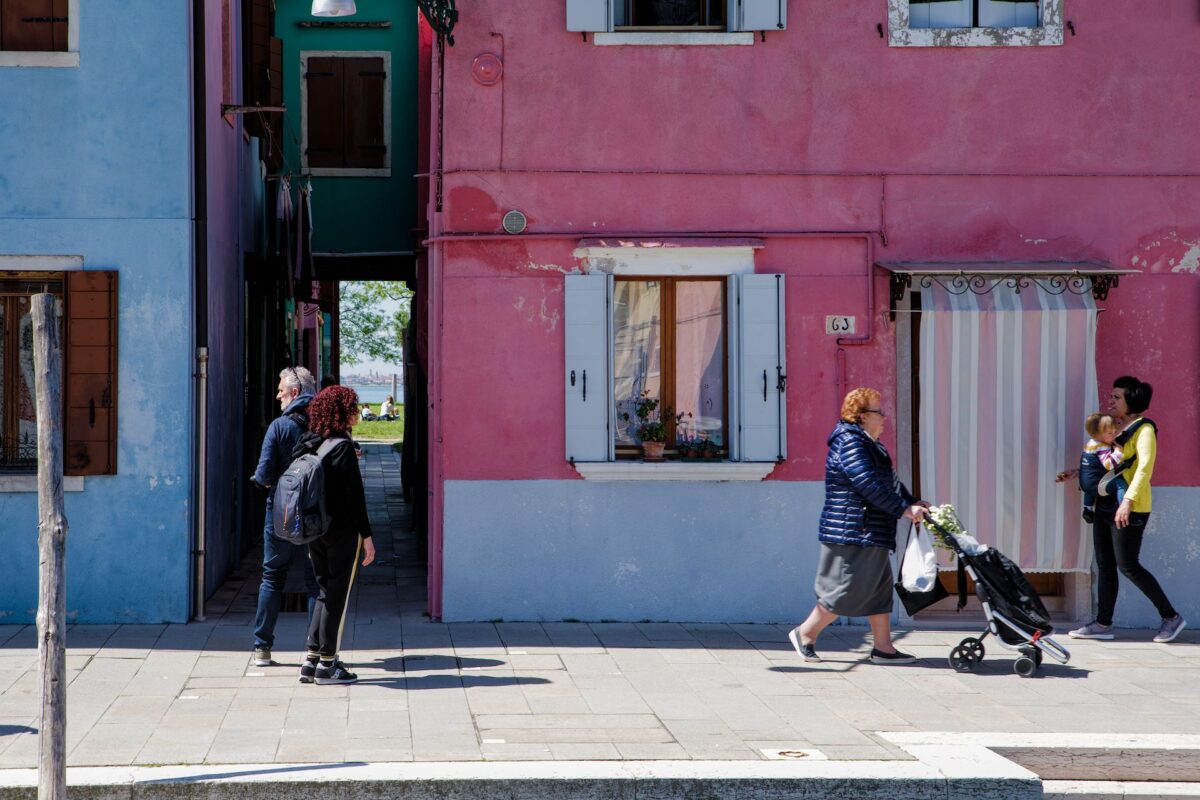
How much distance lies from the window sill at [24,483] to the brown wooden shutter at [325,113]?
8.50 meters

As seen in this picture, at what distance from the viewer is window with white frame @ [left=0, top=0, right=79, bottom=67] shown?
10.1m

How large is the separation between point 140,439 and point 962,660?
5834 mm

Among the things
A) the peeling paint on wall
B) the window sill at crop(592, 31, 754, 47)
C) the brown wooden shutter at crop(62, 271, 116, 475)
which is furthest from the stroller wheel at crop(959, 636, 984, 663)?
the brown wooden shutter at crop(62, 271, 116, 475)

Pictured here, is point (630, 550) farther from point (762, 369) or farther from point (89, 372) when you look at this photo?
point (89, 372)

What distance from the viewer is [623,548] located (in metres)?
10.6

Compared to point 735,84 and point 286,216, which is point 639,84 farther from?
point 286,216

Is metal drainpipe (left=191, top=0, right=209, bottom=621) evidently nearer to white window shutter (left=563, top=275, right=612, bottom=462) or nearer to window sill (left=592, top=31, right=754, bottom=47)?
white window shutter (left=563, top=275, right=612, bottom=462)

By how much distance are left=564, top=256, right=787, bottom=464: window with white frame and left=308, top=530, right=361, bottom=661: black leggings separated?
2.41 meters

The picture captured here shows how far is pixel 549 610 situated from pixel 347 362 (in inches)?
1834

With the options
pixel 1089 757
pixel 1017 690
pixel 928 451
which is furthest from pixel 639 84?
pixel 1089 757

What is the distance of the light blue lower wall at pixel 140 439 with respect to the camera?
401 inches

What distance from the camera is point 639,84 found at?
34.9ft

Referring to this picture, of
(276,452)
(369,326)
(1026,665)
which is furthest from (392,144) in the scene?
(369,326)

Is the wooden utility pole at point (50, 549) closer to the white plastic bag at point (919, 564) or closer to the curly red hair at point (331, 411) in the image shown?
the curly red hair at point (331, 411)
